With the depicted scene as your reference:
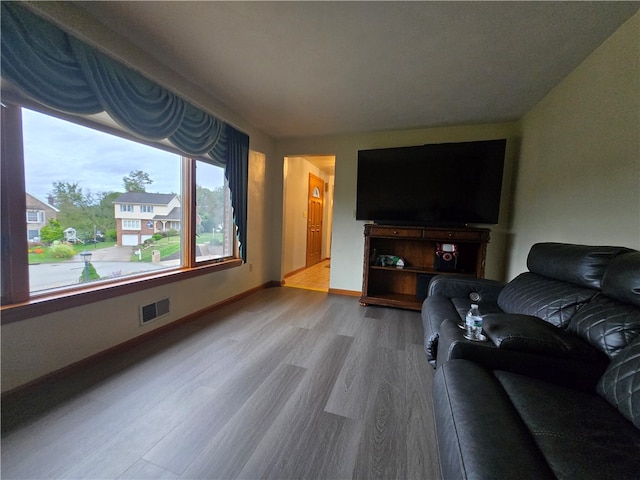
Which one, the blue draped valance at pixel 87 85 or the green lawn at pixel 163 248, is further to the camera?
the green lawn at pixel 163 248

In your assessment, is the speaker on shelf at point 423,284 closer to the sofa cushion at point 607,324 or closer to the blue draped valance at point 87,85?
the sofa cushion at point 607,324

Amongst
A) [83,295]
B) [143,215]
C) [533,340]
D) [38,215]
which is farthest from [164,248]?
[533,340]

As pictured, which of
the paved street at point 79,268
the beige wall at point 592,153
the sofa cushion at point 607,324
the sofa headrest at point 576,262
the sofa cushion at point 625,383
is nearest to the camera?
the sofa cushion at point 625,383

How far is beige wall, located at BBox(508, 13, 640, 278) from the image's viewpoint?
1.37 m

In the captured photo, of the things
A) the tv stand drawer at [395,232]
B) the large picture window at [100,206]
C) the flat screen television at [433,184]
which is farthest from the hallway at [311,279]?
the large picture window at [100,206]

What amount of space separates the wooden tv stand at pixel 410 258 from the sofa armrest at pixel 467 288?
2.47ft

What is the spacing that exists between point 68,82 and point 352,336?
2.65m

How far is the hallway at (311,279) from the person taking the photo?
3.95m

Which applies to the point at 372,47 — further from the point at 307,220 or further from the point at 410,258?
the point at 307,220

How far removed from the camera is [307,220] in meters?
5.16

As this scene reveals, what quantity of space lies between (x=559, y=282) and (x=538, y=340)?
2.35 ft

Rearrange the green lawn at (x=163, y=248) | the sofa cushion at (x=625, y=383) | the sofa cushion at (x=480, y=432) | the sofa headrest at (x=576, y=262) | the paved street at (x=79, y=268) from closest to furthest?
the sofa cushion at (x=480, y=432)
the sofa cushion at (x=625, y=383)
the sofa headrest at (x=576, y=262)
the paved street at (x=79, y=268)
the green lawn at (x=163, y=248)

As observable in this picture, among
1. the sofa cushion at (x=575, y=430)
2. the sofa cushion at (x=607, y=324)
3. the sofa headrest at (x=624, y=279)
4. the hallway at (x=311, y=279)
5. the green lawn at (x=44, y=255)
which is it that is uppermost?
the sofa headrest at (x=624, y=279)

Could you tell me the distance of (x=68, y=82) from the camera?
54.3 inches
